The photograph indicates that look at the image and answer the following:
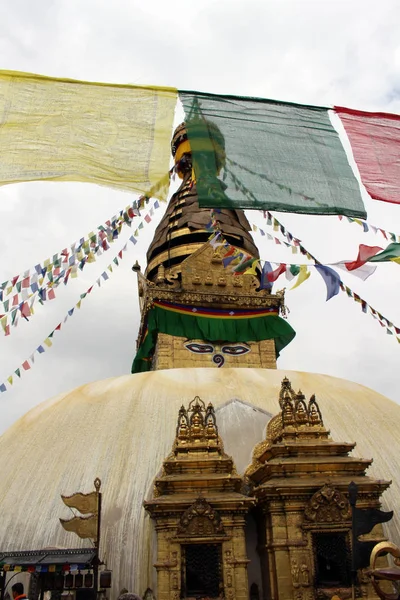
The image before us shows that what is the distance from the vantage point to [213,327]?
17.5m

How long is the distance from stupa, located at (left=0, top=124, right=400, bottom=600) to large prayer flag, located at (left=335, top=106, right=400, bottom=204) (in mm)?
2246

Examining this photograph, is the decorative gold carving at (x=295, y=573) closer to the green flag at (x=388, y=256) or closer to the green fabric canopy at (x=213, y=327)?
the green flag at (x=388, y=256)

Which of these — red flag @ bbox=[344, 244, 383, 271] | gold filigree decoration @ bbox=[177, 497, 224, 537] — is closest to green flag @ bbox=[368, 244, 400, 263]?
red flag @ bbox=[344, 244, 383, 271]

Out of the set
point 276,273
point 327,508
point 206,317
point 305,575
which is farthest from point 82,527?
point 206,317

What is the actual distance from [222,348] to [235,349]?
45cm

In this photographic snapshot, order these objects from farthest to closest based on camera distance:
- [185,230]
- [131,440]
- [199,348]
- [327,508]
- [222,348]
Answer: [185,230] → [222,348] → [199,348] → [131,440] → [327,508]

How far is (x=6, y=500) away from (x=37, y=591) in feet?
8.59

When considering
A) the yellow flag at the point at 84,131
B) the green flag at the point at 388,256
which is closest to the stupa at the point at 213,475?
the yellow flag at the point at 84,131

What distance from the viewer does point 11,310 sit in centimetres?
1039

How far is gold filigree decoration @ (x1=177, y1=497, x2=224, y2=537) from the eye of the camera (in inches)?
289

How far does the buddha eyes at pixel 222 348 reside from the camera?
56.5 ft

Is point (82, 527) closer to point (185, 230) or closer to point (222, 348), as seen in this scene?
point (222, 348)

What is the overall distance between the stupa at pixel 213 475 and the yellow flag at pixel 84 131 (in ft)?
3.29

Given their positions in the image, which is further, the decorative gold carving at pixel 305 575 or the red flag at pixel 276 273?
the red flag at pixel 276 273
